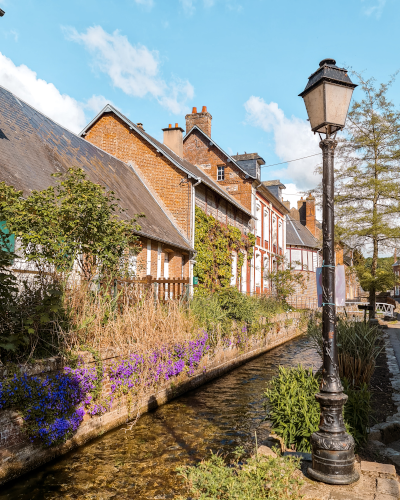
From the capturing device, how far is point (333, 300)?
12.9ft

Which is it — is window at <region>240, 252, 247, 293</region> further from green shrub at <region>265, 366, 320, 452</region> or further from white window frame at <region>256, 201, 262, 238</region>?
green shrub at <region>265, 366, 320, 452</region>

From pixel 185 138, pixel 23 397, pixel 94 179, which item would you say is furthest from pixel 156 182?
pixel 23 397

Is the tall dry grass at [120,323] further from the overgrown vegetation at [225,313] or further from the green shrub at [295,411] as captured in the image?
the green shrub at [295,411]

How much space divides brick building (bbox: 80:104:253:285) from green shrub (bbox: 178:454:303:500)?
40.4 ft

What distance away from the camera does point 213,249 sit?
60.5ft

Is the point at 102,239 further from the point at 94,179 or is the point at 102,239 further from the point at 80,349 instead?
the point at 94,179

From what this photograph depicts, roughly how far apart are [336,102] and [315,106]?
20 cm

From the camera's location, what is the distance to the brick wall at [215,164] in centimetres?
2338

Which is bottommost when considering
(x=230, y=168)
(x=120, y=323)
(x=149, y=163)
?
(x=120, y=323)

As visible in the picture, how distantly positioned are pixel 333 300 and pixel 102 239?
5019mm

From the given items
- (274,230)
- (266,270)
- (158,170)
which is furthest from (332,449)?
(274,230)

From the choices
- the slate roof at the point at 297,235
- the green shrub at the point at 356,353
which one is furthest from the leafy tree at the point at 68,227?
the slate roof at the point at 297,235

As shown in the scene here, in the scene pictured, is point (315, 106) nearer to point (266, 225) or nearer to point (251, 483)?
point (251, 483)

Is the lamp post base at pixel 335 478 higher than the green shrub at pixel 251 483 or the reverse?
the reverse
